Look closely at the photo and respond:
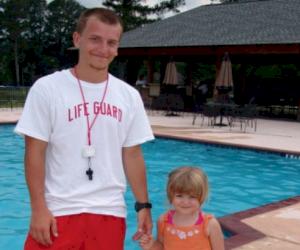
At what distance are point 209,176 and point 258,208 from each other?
3.28 meters

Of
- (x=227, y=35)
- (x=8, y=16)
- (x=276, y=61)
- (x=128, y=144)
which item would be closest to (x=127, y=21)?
(x=8, y=16)

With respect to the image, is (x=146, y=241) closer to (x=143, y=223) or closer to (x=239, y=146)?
(x=143, y=223)

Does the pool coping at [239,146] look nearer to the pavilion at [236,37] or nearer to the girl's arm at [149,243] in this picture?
the pavilion at [236,37]

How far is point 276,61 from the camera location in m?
23.2

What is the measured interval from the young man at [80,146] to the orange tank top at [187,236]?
13.8 inches

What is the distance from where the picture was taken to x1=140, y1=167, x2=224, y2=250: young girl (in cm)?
232

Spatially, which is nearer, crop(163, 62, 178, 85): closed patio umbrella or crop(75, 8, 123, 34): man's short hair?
crop(75, 8, 123, 34): man's short hair

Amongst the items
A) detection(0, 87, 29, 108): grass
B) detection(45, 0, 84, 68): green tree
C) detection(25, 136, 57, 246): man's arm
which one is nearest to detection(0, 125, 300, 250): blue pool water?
detection(25, 136, 57, 246): man's arm

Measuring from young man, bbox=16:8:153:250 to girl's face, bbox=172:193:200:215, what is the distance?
32 centimetres

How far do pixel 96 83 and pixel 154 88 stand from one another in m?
18.4

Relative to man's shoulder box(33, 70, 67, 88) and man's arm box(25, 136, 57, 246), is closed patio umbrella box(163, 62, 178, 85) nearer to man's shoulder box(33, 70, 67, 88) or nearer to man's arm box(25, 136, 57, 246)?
man's shoulder box(33, 70, 67, 88)

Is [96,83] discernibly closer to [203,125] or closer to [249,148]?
[249,148]

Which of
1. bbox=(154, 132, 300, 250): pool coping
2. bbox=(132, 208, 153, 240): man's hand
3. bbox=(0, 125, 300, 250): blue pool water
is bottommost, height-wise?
bbox=(0, 125, 300, 250): blue pool water

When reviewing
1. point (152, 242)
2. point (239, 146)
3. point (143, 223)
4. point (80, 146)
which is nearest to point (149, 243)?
point (152, 242)
